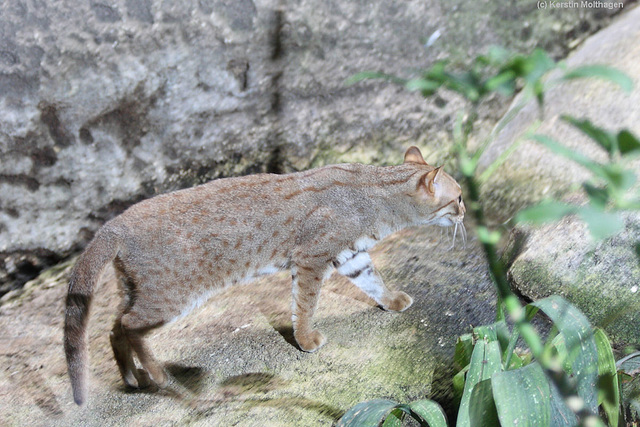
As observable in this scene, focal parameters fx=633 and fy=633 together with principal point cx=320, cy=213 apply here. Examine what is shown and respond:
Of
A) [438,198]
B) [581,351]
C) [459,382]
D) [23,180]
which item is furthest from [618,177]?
[23,180]

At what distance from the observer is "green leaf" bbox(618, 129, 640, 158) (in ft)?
3.61

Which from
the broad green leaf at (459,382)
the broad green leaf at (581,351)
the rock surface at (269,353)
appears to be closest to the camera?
the broad green leaf at (581,351)

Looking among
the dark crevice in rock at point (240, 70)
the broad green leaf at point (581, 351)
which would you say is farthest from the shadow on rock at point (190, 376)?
the dark crevice in rock at point (240, 70)

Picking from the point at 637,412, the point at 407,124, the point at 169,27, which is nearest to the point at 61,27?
the point at 169,27

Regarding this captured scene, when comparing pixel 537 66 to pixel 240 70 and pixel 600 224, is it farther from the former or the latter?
pixel 240 70

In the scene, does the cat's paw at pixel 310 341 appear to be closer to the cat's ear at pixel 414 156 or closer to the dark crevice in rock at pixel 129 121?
the cat's ear at pixel 414 156

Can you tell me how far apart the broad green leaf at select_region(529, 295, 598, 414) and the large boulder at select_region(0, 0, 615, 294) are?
278 cm

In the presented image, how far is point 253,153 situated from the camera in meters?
4.78

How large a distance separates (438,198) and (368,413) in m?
1.56

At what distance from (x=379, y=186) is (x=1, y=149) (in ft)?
7.79

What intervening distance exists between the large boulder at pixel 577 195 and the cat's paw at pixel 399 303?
576mm

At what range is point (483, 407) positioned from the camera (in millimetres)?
2213

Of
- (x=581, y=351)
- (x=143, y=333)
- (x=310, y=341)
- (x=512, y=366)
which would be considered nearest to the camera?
(x=581, y=351)

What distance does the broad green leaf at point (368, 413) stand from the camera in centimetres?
232
